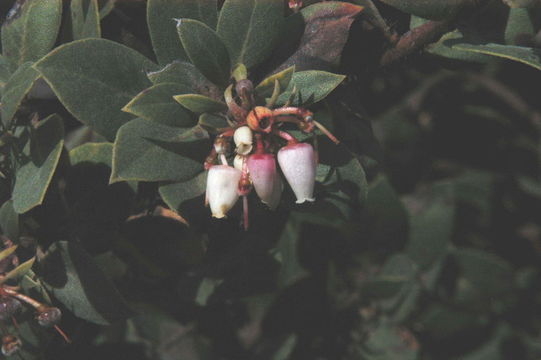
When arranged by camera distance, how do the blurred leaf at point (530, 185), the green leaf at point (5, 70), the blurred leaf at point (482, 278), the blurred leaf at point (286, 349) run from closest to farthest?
1. the green leaf at point (5, 70)
2. the blurred leaf at point (286, 349)
3. the blurred leaf at point (482, 278)
4. the blurred leaf at point (530, 185)

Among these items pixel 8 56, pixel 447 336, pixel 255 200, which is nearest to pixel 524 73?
pixel 447 336

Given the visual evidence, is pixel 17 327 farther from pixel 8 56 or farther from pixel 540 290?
pixel 540 290

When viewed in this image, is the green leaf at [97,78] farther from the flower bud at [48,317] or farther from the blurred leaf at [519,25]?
the blurred leaf at [519,25]

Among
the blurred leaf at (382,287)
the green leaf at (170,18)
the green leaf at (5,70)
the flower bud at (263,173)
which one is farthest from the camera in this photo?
the blurred leaf at (382,287)

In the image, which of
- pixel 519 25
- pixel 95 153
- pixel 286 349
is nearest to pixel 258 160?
pixel 95 153

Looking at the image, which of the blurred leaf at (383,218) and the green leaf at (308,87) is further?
the blurred leaf at (383,218)

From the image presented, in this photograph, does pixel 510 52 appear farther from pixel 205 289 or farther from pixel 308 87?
pixel 205 289

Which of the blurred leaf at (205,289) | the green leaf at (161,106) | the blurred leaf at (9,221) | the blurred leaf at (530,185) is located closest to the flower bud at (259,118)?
the green leaf at (161,106)
